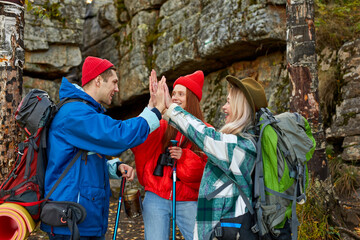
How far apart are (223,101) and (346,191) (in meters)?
4.52

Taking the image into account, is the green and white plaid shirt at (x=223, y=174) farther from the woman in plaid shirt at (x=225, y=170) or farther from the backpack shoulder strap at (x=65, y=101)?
the backpack shoulder strap at (x=65, y=101)

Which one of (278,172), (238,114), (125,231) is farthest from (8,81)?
(125,231)

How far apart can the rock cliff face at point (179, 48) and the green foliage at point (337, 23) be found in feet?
1.12

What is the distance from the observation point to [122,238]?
6707 millimetres

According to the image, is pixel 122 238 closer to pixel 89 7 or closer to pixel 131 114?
pixel 131 114

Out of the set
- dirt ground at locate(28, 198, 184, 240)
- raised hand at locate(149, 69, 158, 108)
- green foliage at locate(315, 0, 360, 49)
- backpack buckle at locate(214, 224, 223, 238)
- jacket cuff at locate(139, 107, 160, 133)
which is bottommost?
dirt ground at locate(28, 198, 184, 240)

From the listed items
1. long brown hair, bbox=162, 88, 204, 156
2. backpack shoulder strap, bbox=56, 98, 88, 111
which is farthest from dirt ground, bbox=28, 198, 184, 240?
backpack shoulder strap, bbox=56, 98, 88, 111

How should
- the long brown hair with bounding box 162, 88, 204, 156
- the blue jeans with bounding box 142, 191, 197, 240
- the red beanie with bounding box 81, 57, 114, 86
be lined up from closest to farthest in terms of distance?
1. the red beanie with bounding box 81, 57, 114, 86
2. the blue jeans with bounding box 142, 191, 197, 240
3. the long brown hair with bounding box 162, 88, 204, 156

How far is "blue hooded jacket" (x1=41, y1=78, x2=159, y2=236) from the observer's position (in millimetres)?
2783

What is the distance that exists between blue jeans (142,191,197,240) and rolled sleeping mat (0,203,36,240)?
1.24 metres

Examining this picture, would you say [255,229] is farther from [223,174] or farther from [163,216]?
[163,216]

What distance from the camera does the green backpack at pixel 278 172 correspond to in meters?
2.57

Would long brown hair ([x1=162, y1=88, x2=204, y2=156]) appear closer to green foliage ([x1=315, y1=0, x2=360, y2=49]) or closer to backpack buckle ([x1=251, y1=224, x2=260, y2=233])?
backpack buckle ([x1=251, y1=224, x2=260, y2=233])

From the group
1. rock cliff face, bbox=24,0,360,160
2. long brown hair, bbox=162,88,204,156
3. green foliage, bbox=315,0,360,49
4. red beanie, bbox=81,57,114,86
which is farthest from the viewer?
rock cliff face, bbox=24,0,360,160
